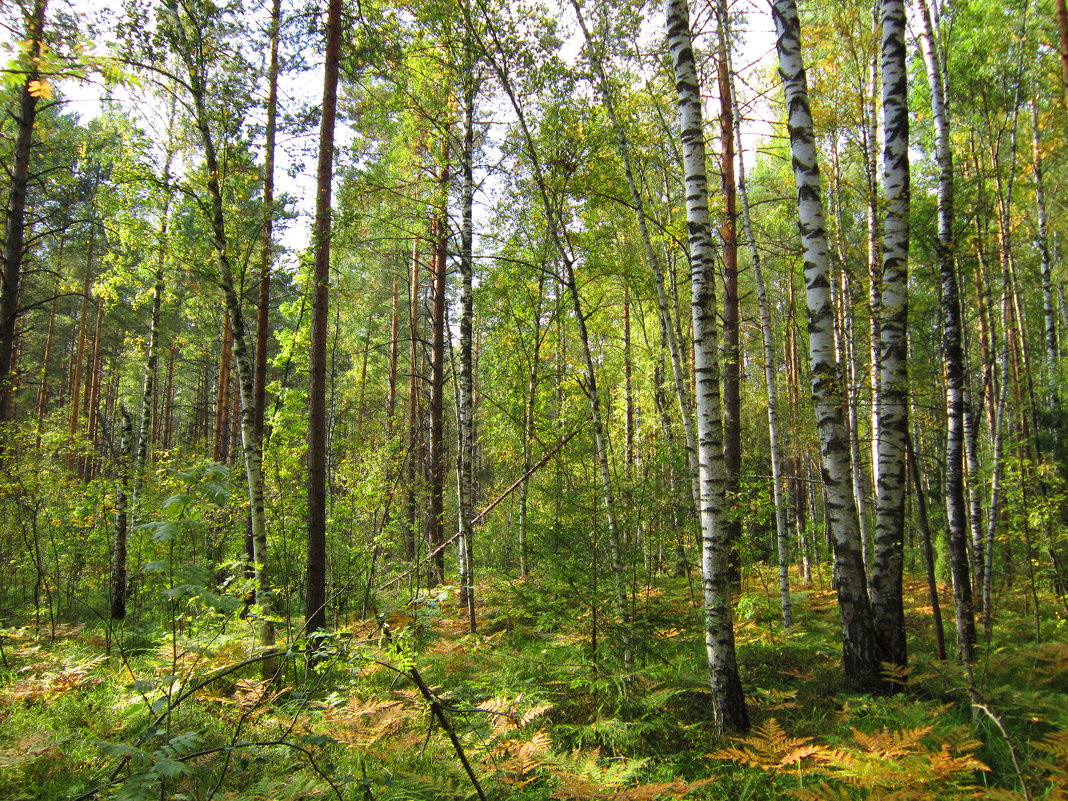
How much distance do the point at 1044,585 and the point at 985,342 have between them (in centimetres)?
601

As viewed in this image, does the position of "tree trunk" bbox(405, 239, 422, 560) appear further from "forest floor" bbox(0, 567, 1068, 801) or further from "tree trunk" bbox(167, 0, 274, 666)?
"forest floor" bbox(0, 567, 1068, 801)

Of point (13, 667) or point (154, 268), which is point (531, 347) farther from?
point (13, 667)

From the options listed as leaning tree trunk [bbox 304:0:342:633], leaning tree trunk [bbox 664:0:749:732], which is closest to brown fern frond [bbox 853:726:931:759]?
leaning tree trunk [bbox 664:0:749:732]

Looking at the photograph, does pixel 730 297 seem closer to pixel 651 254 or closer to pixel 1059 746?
pixel 651 254

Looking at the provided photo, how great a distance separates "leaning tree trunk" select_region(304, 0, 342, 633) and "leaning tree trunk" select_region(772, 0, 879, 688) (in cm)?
508

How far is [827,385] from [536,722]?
379 cm

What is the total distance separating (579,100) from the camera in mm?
6484

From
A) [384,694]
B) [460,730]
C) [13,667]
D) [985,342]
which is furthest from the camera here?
[985,342]

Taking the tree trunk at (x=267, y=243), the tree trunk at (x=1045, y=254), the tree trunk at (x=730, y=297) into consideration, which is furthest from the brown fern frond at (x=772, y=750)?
the tree trunk at (x=1045, y=254)

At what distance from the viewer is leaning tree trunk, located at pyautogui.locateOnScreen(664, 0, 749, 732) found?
4.22m

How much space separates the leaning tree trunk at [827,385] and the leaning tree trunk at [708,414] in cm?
111

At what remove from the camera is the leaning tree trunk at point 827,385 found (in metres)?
4.76

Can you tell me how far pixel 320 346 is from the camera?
657cm

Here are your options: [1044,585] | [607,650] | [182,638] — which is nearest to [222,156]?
[182,638]
